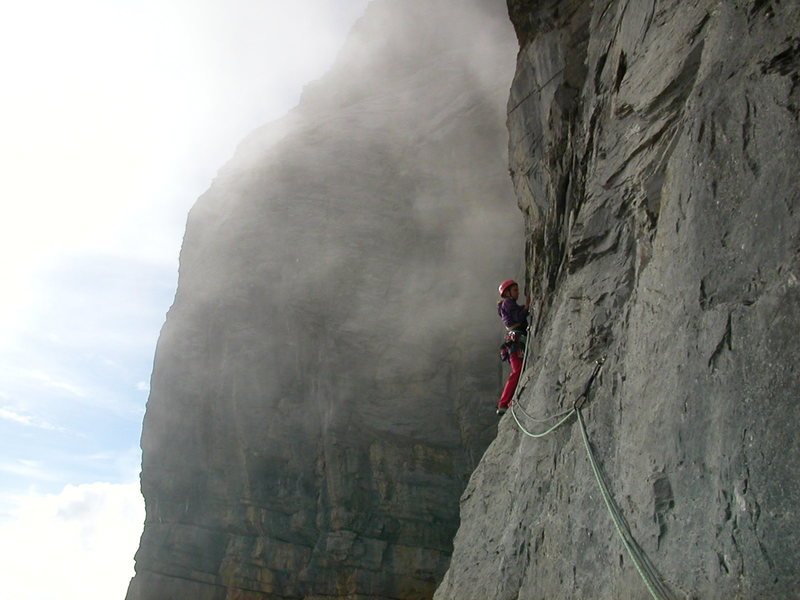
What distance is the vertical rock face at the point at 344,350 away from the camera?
17625mm

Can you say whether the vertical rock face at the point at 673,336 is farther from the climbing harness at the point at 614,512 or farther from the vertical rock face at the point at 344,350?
the vertical rock face at the point at 344,350

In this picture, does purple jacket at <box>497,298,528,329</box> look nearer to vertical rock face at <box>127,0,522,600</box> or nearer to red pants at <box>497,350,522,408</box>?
red pants at <box>497,350,522,408</box>

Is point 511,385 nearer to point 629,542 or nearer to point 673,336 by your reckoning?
point 673,336

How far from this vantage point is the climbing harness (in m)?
3.90

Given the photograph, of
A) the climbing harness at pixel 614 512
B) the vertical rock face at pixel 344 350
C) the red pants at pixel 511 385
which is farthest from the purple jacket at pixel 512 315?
the vertical rock face at pixel 344 350

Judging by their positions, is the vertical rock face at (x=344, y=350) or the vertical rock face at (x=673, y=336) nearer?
the vertical rock face at (x=673, y=336)

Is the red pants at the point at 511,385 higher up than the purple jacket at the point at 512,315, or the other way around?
the purple jacket at the point at 512,315

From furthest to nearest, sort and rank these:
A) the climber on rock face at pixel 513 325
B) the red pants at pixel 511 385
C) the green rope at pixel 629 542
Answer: the climber on rock face at pixel 513 325 < the red pants at pixel 511 385 < the green rope at pixel 629 542

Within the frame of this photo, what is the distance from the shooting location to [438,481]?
1747cm

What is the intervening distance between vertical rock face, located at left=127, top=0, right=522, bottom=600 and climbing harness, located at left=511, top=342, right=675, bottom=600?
1147cm

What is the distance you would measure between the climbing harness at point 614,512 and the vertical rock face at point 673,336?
53 mm

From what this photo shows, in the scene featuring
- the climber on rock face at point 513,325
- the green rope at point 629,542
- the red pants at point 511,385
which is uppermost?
the climber on rock face at point 513,325

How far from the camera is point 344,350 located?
1864cm

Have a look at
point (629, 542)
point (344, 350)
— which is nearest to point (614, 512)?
point (629, 542)
